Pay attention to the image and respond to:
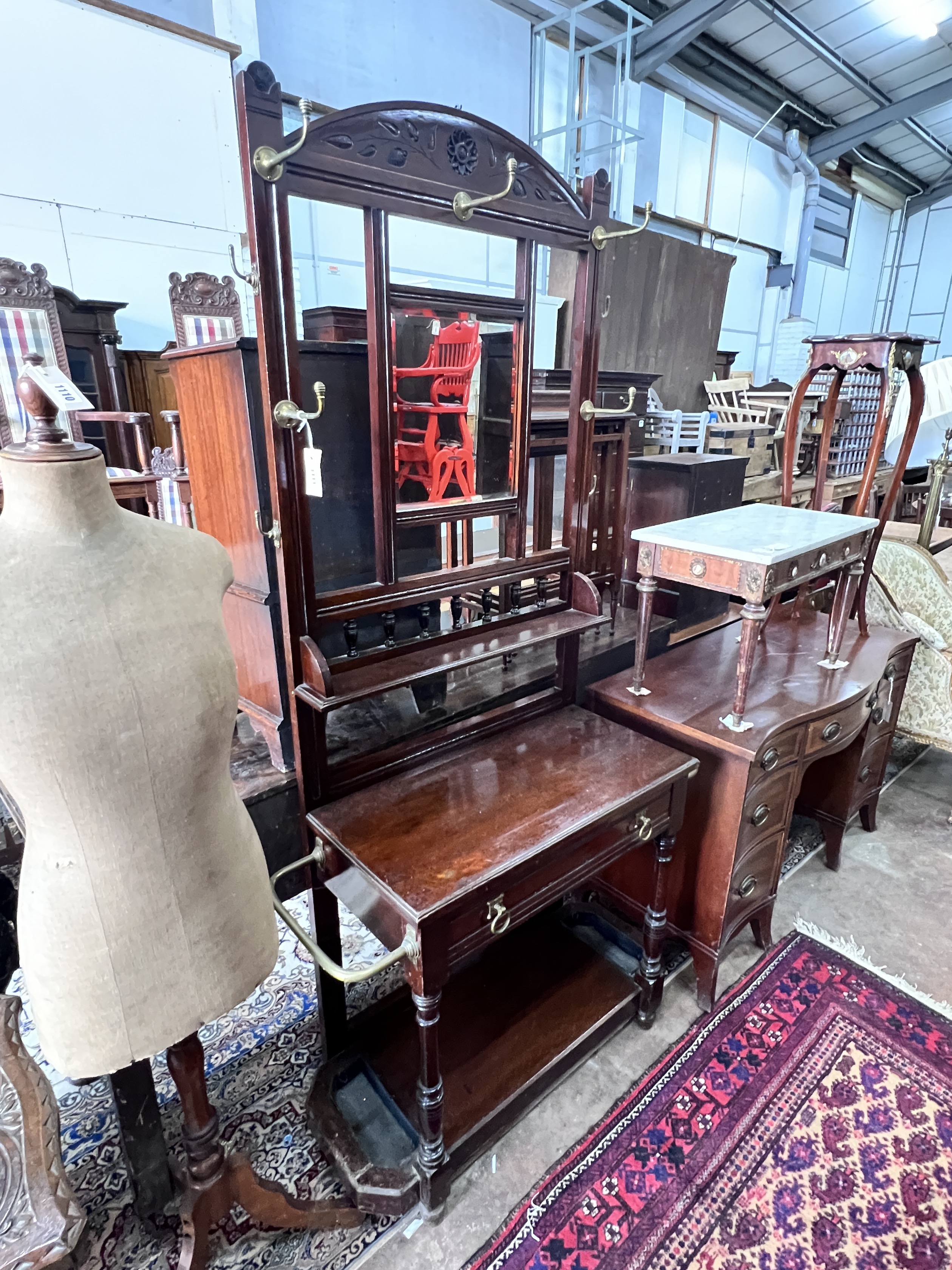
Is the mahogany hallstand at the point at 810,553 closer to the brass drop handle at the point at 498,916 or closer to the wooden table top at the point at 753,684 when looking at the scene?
the wooden table top at the point at 753,684

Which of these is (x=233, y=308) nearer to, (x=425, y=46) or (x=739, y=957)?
(x=425, y=46)

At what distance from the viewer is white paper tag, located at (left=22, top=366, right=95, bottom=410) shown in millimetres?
724

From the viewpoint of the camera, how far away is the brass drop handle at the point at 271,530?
45.4 inches

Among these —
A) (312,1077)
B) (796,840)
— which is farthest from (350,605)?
(796,840)

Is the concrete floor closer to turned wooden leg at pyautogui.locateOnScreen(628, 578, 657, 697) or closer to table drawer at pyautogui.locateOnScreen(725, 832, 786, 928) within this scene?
table drawer at pyautogui.locateOnScreen(725, 832, 786, 928)

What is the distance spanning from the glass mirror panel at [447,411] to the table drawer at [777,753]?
0.85 metres

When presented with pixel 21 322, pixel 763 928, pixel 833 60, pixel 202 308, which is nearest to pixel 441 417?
pixel 763 928

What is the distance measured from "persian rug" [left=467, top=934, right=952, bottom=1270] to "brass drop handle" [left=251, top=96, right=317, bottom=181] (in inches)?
71.8

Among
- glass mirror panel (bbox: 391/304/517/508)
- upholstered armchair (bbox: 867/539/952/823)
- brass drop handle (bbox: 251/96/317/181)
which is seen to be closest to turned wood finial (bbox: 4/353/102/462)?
brass drop handle (bbox: 251/96/317/181)

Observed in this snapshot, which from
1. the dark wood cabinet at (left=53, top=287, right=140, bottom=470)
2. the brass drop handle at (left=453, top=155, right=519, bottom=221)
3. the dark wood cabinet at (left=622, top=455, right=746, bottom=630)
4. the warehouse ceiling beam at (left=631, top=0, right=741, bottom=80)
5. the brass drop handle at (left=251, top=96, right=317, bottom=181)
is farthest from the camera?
the warehouse ceiling beam at (left=631, top=0, right=741, bottom=80)

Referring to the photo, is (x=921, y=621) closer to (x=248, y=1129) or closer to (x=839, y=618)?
(x=839, y=618)

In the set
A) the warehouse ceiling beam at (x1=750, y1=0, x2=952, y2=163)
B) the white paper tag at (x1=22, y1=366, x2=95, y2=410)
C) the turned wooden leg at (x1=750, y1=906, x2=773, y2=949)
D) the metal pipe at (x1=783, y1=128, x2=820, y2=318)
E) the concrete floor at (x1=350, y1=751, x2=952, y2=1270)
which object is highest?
the warehouse ceiling beam at (x1=750, y1=0, x2=952, y2=163)

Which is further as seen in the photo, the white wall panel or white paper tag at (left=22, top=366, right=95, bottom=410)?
the white wall panel

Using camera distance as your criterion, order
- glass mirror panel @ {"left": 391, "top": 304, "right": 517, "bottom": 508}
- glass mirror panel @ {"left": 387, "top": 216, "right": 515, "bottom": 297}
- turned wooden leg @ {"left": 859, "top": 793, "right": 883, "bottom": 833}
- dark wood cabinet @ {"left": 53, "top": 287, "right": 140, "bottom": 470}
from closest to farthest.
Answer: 1. glass mirror panel @ {"left": 391, "top": 304, "right": 517, "bottom": 508}
2. turned wooden leg @ {"left": 859, "top": 793, "right": 883, "bottom": 833}
3. dark wood cabinet @ {"left": 53, "top": 287, "right": 140, "bottom": 470}
4. glass mirror panel @ {"left": 387, "top": 216, "right": 515, "bottom": 297}
